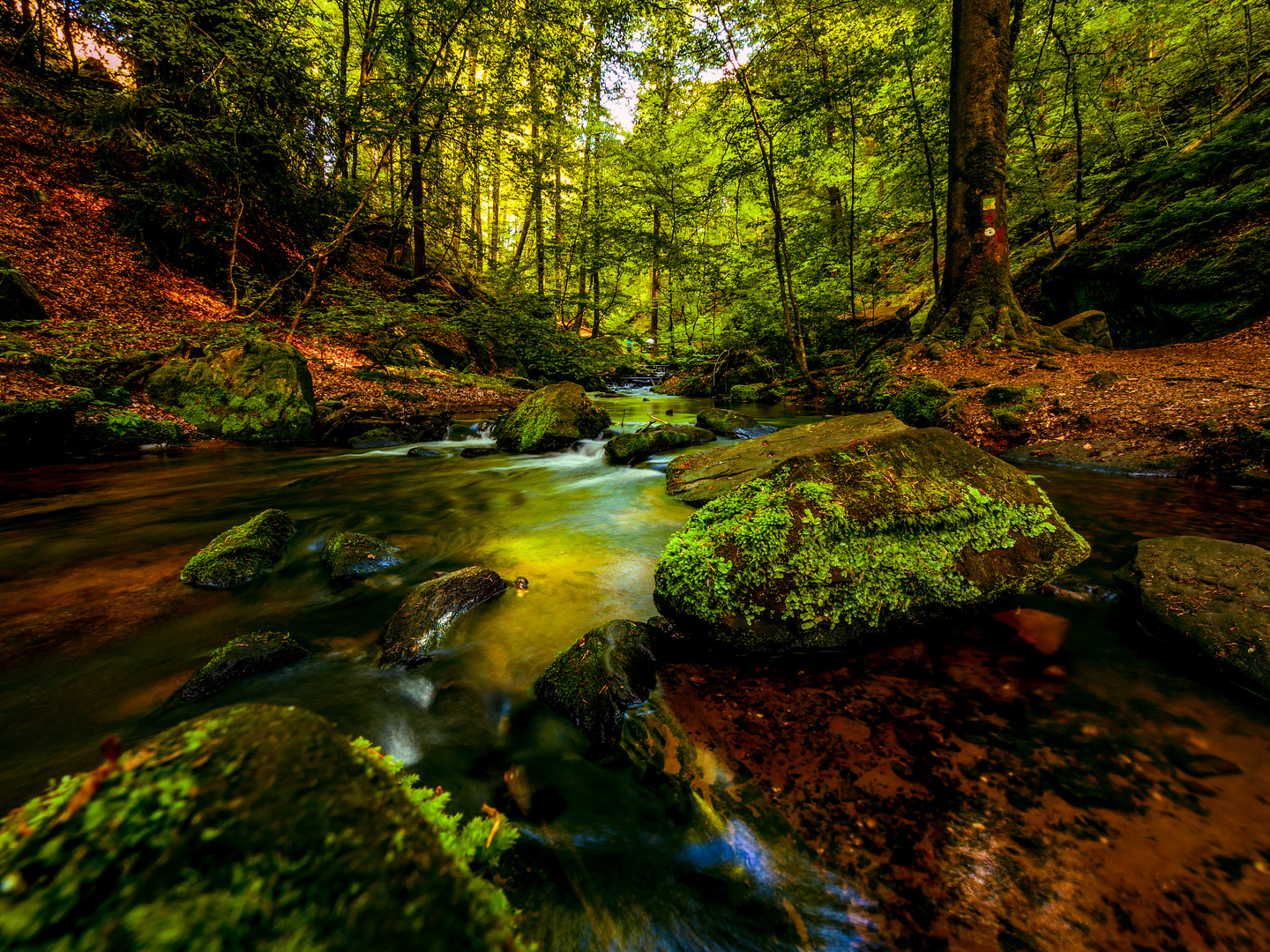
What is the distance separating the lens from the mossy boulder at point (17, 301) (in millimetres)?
7328

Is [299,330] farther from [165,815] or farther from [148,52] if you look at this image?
[165,815]

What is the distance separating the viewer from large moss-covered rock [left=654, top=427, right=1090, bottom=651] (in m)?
2.56

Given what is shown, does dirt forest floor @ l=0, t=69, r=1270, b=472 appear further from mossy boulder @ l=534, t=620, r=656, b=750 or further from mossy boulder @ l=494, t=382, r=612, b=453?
mossy boulder @ l=534, t=620, r=656, b=750

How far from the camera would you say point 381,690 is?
2.68 meters

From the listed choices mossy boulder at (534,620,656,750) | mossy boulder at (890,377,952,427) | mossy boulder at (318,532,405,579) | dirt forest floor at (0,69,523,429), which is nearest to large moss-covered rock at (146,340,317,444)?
dirt forest floor at (0,69,523,429)

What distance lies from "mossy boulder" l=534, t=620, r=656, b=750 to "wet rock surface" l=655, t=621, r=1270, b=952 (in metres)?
0.10

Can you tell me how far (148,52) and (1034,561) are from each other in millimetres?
16371

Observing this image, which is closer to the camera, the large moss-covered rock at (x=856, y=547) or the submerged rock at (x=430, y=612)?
the large moss-covered rock at (x=856, y=547)

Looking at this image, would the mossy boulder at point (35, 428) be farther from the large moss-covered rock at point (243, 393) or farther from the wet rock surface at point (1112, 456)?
the wet rock surface at point (1112, 456)

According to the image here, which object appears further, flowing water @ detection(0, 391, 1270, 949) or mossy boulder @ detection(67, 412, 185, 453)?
mossy boulder @ detection(67, 412, 185, 453)

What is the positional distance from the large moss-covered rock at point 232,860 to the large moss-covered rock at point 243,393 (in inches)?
368

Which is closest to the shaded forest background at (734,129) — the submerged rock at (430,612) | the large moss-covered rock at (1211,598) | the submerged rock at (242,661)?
the large moss-covered rock at (1211,598)

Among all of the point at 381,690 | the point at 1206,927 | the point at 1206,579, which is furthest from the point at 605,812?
the point at 1206,579

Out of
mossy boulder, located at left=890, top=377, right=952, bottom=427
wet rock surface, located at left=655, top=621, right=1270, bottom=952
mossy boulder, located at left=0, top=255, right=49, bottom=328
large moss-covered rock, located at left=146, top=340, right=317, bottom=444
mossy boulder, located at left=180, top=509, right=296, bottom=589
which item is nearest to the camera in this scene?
wet rock surface, located at left=655, top=621, right=1270, bottom=952
